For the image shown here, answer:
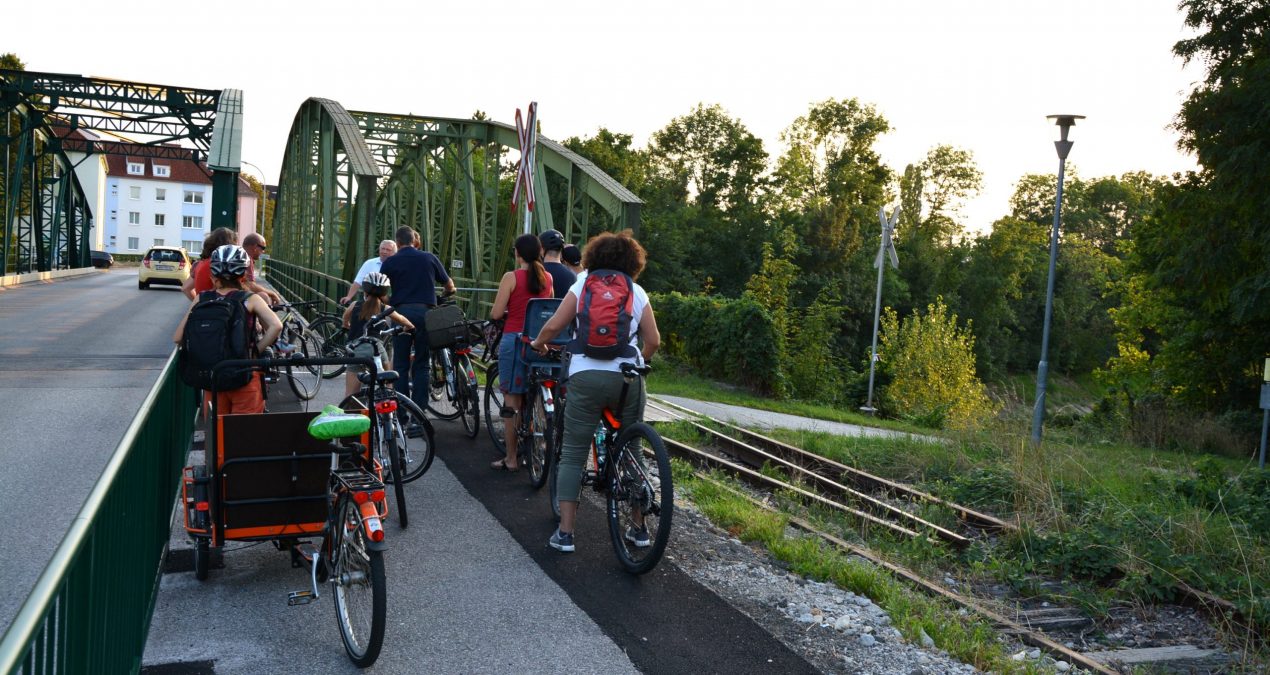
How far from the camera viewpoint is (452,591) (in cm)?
507

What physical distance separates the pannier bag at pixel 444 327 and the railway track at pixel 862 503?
2429mm

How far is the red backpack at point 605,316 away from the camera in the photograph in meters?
5.44

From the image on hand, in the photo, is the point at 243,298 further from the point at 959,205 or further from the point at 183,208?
the point at 183,208

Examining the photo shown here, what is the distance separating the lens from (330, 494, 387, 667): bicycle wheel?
3926 mm

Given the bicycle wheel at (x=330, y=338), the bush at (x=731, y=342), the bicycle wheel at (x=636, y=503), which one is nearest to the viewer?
the bicycle wheel at (x=636, y=503)

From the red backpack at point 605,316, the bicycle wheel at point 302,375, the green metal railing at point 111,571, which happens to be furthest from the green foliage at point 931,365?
the green metal railing at point 111,571

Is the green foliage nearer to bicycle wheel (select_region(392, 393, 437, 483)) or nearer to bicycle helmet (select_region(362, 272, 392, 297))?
bicycle helmet (select_region(362, 272, 392, 297))

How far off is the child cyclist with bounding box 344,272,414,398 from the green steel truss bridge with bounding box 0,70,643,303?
236 cm

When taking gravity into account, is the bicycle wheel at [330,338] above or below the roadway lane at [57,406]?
above

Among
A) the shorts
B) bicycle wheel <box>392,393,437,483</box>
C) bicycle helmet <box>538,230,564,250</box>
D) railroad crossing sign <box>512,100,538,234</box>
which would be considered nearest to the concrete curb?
railroad crossing sign <box>512,100,538,234</box>

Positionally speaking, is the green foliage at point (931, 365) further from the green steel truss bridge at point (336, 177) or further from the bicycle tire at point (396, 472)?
the bicycle tire at point (396, 472)

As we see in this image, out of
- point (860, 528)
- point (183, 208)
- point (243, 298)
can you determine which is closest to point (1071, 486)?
point (860, 528)

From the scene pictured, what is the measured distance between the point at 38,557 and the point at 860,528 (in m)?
5.50

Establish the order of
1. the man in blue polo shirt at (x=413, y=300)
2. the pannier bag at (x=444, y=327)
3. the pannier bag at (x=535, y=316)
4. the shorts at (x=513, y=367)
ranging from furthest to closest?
the man in blue polo shirt at (x=413, y=300) → the pannier bag at (x=444, y=327) → the shorts at (x=513, y=367) → the pannier bag at (x=535, y=316)
